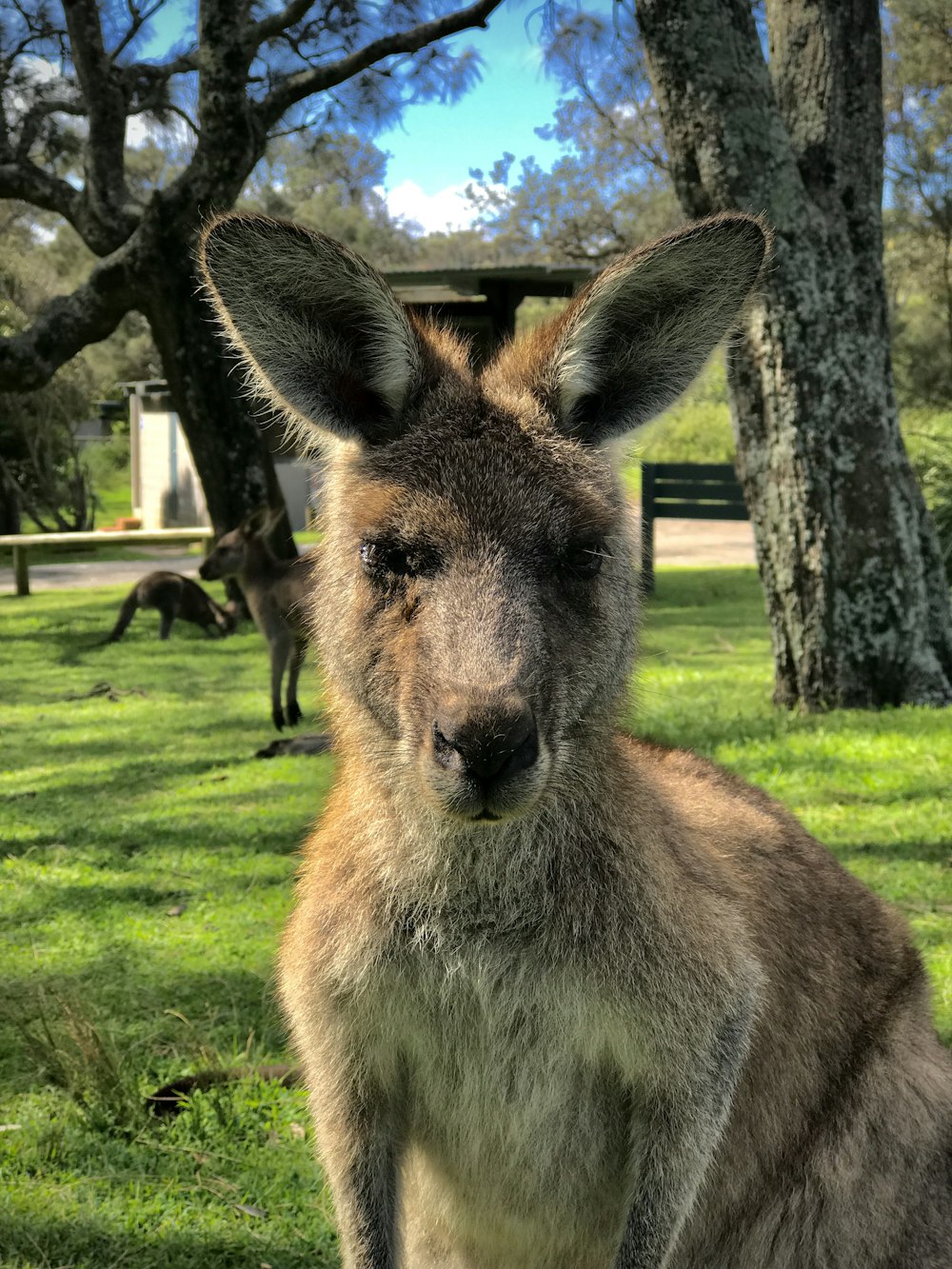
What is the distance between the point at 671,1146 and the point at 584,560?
3.23ft

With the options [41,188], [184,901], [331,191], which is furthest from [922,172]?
[184,901]

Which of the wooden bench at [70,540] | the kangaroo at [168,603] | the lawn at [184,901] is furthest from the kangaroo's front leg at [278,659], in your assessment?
the wooden bench at [70,540]

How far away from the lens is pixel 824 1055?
2.28m

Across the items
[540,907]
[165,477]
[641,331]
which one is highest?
[165,477]

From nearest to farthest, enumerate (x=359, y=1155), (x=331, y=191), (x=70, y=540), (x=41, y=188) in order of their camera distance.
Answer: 1. (x=359, y=1155)
2. (x=41, y=188)
3. (x=70, y=540)
4. (x=331, y=191)

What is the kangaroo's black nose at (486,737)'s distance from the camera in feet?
5.49

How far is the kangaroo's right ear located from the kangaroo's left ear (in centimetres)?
22

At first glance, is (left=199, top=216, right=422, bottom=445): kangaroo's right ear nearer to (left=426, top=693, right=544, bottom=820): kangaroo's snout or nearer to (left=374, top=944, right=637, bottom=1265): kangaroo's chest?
(left=426, top=693, right=544, bottom=820): kangaroo's snout

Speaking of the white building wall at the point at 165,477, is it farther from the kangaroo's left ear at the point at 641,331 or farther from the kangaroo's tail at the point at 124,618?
the kangaroo's left ear at the point at 641,331

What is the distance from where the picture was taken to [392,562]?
200cm

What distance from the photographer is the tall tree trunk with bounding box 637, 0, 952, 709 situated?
20.8 feet

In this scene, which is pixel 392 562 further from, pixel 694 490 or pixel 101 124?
pixel 101 124

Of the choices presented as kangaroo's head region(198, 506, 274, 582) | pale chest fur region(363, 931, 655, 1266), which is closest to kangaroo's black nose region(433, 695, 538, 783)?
pale chest fur region(363, 931, 655, 1266)

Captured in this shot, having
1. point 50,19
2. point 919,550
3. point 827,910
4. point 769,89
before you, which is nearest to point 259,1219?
point 827,910
